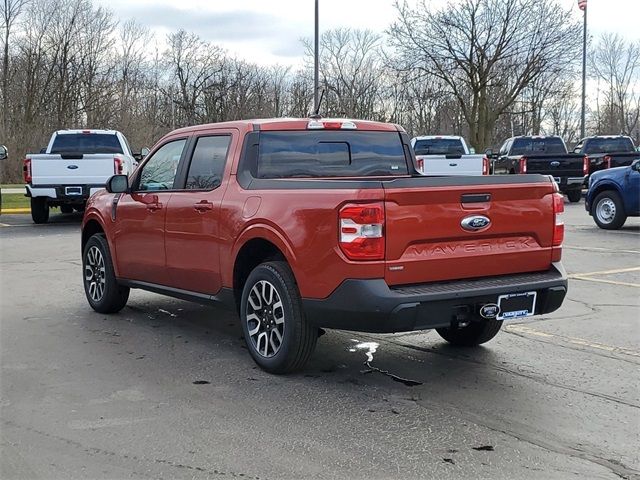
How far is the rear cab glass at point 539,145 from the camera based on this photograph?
2425cm

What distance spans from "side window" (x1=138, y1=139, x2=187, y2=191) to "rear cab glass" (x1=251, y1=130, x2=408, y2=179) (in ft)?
3.36

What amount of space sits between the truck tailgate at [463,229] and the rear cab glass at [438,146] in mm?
16211

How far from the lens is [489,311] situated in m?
4.68

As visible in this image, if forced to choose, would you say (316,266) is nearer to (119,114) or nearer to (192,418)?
(192,418)

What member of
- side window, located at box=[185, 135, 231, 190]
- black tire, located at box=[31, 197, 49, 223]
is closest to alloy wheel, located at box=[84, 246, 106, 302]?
side window, located at box=[185, 135, 231, 190]

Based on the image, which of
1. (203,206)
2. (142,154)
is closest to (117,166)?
(142,154)

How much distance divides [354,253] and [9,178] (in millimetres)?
34489

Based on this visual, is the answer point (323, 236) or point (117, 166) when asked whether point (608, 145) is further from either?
point (323, 236)

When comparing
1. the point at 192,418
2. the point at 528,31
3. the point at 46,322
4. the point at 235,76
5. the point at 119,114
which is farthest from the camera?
the point at 235,76

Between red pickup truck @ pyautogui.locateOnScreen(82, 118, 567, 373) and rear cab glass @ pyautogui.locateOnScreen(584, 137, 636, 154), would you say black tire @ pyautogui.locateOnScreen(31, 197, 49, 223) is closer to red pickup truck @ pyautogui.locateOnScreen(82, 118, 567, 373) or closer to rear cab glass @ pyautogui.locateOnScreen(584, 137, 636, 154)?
red pickup truck @ pyautogui.locateOnScreen(82, 118, 567, 373)

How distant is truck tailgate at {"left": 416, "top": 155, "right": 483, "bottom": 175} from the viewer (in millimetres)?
17922

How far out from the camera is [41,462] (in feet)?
12.2

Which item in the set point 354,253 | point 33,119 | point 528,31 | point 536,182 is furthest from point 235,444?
point 33,119

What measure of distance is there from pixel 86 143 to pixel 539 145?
1461 cm
